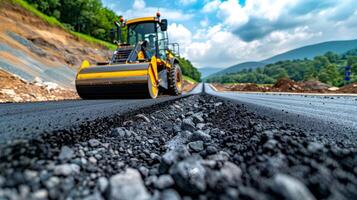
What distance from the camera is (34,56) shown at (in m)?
12.6

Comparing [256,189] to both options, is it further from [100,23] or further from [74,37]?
[100,23]

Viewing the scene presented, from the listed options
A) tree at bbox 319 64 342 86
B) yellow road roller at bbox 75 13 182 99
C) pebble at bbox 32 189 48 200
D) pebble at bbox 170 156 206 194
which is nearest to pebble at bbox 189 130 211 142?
pebble at bbox 170 156 206 194

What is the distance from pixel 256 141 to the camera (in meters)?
1.37

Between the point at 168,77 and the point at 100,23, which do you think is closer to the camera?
the point at 168,77

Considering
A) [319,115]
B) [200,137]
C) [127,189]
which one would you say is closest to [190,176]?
[127,189]

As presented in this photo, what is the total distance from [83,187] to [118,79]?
17.5ft

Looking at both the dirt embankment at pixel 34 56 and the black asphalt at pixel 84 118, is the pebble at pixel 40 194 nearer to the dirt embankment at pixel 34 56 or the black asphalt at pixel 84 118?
the black asphalt at pixel 84 118

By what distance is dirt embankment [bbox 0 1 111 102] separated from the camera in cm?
735

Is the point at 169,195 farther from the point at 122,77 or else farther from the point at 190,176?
the point at 122,77

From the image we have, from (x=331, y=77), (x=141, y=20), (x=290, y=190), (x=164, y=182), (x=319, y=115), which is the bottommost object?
(x=331, y=77)

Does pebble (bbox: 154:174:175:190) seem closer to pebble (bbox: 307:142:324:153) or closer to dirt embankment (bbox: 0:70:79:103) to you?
pebble (bbox: 307:142:324:153)

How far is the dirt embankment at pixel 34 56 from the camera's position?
7348 mm

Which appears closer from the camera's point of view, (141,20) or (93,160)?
(93,160)

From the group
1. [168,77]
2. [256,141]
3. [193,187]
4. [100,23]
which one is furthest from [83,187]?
[100,23]
